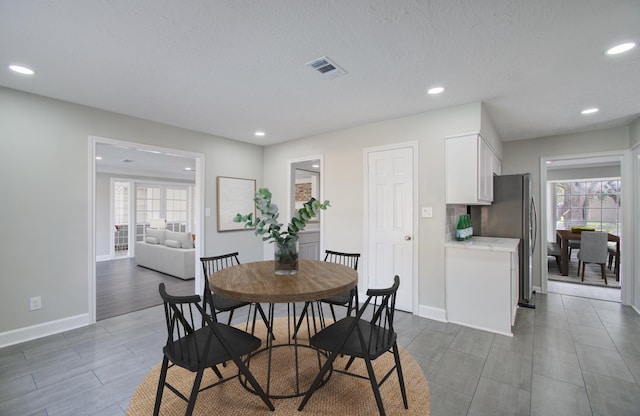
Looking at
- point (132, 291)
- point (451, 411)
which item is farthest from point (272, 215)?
point (132, 291)

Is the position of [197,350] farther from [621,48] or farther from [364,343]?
[621,48]

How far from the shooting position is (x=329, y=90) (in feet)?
9.09

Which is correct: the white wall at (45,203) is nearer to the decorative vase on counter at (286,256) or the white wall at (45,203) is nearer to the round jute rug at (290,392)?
the round jute rug at (290,392)

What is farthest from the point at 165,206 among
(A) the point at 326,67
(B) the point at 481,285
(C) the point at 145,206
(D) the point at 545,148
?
(D) the point at 545,148

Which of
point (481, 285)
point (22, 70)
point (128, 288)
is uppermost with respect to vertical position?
point (22, 70)

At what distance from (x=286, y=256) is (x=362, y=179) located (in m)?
2.04

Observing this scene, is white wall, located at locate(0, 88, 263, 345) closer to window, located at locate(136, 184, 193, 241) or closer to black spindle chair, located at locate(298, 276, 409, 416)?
black spindle chair, located at locate(298, 276, 409, 416)

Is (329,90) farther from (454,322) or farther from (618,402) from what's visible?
(618,402)

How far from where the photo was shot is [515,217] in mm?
3760

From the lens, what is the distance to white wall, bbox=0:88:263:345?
2740 mm

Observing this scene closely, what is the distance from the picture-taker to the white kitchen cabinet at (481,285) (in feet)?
9.56

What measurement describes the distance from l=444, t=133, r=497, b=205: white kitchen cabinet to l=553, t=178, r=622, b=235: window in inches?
250

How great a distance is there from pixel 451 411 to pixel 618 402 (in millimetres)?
1168

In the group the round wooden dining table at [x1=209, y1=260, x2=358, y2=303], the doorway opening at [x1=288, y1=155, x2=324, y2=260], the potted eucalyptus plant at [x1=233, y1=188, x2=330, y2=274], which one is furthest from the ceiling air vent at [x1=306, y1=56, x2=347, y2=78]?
the doorway opening at [x1=288, y1=155, x2=324, y2=260]
